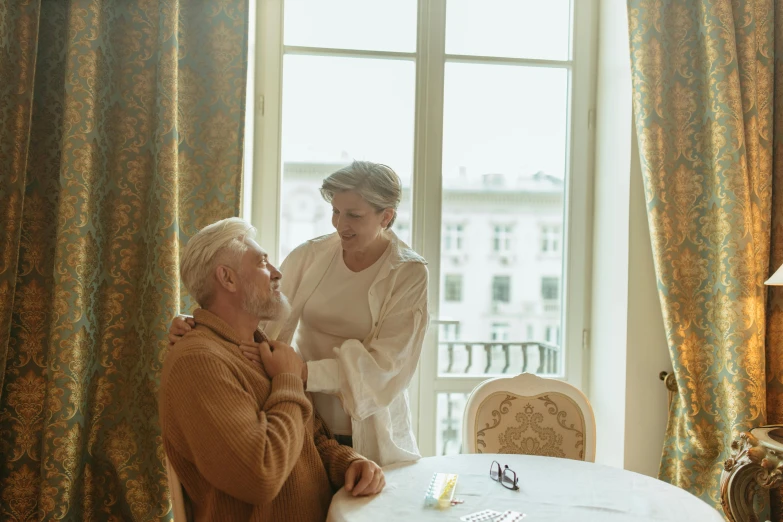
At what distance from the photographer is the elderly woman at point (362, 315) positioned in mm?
1905

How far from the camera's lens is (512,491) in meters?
1.75

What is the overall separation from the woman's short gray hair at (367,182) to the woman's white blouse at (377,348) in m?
0.19

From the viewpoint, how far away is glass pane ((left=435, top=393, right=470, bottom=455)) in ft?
10.3

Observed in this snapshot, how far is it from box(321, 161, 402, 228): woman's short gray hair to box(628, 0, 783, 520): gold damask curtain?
1312 mm

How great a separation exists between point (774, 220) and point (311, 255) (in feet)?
6.60

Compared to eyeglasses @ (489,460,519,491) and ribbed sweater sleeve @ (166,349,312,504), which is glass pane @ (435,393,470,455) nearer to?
eyeglasses @ (489,460,519,491)

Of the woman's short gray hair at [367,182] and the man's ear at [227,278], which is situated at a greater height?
the woman's short gray hair at [367,182]

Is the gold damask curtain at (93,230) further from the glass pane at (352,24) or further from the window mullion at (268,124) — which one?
the glass pane at (352,24)

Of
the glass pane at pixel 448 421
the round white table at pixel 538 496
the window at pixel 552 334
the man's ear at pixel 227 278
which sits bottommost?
the glass pane at pixel 448 421

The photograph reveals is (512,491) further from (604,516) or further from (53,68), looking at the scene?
(53,68)

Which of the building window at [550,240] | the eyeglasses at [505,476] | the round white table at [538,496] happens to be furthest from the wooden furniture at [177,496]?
the building window at [550,240]

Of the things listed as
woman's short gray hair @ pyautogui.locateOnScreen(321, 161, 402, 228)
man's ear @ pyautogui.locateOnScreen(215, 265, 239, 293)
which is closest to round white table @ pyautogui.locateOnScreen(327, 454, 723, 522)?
man's ear @ pyautogui.locateOnScreen(215, 265, 239, 293)

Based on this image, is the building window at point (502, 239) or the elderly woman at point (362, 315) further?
the building window at point (502, 239)

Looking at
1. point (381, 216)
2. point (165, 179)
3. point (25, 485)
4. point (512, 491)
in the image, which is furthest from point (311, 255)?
point (25, 485)
